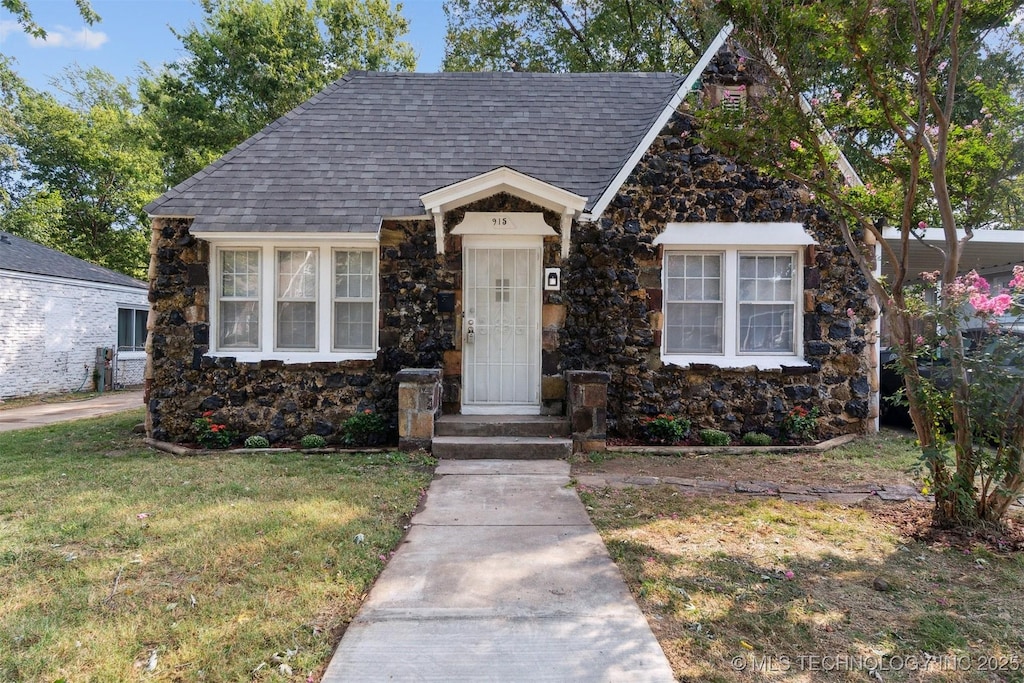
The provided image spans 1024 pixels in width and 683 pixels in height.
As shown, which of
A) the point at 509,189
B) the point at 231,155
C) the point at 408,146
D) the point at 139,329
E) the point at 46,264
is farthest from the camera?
the point at 139,329

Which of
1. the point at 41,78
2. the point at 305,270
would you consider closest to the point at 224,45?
the point at 41,78

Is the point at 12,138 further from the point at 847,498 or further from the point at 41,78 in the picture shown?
the point at 847,498

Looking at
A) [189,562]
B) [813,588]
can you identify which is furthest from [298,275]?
[813,588]

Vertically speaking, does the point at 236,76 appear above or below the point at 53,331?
above

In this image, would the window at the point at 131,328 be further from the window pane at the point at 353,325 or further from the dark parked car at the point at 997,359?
the dark parked car at the point at 997,359

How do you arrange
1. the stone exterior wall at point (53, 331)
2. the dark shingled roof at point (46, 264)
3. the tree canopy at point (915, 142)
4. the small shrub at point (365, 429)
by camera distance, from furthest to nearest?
the dark shingled roof at point (46, 264) < the stone exterior wall at point (53, 331) < the small shrub at point (365, 429) < the tree canopy at point (915, 142)

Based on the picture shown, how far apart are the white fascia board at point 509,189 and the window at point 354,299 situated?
140 centimetres

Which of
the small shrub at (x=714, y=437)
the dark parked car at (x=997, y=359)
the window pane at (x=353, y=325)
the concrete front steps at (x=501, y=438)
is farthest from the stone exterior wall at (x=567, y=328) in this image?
the dark parked car at (x=997, y=359)

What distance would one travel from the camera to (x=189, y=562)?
3631 millimetres

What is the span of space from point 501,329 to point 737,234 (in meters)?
3.49

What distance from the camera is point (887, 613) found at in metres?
3.06

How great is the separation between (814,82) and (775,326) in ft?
11.9

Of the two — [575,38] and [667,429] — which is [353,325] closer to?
[667,429]

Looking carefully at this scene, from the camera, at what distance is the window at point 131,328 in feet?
56.2
